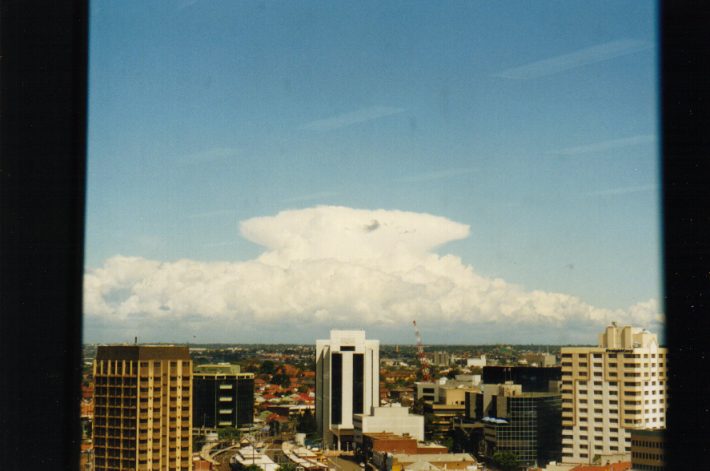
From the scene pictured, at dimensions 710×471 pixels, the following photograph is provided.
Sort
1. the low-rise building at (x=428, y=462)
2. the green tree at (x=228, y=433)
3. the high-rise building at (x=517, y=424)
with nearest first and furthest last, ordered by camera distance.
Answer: the low-rise building at (x=428, y=462)
the green tree at (x=228, y=433)
the high-rise building at (x=517, y=424)

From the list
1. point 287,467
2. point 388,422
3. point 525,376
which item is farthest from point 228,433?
point 525,376

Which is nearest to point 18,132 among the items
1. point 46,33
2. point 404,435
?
point 46,33

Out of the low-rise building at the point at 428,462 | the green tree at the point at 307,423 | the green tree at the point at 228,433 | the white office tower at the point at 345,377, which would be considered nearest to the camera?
the low-rise building at the point at 428,462

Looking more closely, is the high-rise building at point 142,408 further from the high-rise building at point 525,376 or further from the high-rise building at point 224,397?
the high-rise building at point 525,376

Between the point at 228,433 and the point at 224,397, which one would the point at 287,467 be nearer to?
the point at 228,433

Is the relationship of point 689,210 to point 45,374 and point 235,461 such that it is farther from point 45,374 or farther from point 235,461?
point 235,461

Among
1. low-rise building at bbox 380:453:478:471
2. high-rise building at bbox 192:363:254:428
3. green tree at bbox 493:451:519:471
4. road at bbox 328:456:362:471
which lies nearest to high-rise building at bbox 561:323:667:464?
low-rise building at bbox 380:453:478:471

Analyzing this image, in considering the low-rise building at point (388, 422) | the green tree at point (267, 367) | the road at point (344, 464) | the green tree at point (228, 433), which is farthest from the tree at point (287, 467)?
the low-rise building at point (388, 422)
